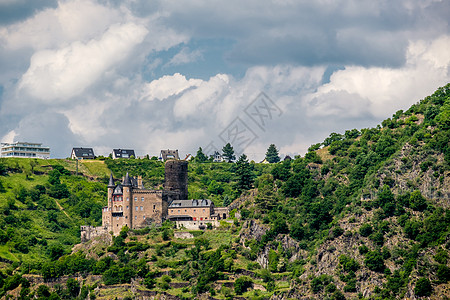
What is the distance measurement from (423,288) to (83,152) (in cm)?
11443

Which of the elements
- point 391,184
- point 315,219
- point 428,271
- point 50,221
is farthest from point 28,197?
point 428,271

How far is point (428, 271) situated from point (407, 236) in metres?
9.89

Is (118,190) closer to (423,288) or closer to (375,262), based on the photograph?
(375,262)

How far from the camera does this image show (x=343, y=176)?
141125mm

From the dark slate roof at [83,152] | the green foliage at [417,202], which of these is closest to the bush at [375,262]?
the green foliage at [417,202]

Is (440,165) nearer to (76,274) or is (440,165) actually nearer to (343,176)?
(343,176)

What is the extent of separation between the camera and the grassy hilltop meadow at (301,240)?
4508 inches

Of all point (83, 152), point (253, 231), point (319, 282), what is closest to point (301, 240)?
point (253, 231)

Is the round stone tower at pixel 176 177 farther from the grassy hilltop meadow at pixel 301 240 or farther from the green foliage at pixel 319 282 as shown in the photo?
the green foliage at pixel 319 282

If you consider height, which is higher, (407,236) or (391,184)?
(391,184)

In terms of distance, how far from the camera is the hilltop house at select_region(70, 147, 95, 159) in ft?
645

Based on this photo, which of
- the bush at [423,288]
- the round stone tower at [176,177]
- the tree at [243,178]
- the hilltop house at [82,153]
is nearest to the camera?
the bush at [423,288]

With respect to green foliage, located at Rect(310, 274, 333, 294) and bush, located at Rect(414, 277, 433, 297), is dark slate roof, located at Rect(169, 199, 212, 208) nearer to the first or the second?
green foliage, located at Rect(310, 274, 333, 294)

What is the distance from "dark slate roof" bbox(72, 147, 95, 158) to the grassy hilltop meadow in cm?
4134
